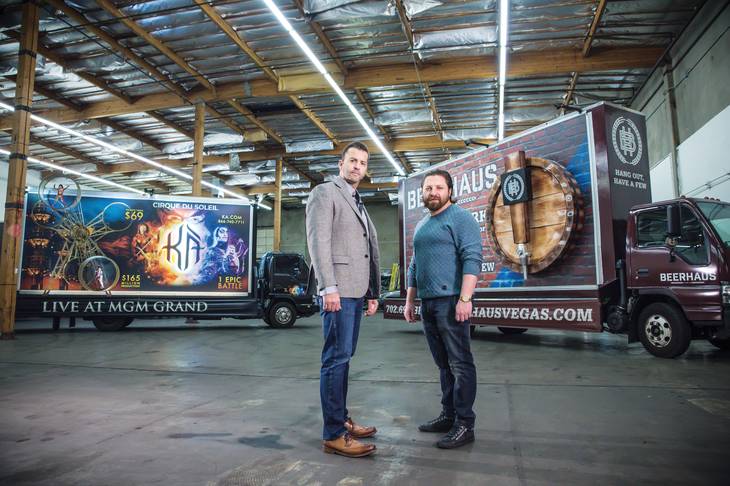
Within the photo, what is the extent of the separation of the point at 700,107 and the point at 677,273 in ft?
18.6

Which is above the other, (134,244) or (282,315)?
(134,244)

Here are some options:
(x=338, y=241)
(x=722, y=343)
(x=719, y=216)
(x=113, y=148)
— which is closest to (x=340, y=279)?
(x=338, y=241)

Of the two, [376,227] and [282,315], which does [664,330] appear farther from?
[376,227]

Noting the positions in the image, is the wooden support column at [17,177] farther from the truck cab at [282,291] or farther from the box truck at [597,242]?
the box truck at [597,242]

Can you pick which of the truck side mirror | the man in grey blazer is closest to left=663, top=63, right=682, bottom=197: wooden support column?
the truck side mirror

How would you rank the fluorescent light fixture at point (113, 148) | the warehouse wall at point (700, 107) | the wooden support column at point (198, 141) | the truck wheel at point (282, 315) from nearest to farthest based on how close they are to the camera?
1. the warehouse wall at point (700, 107)
2. the truck wheel at point (282, 315)
3. the wooden support column at point (198, 141)
4. the fluorescent light fixture at point (113, 148)

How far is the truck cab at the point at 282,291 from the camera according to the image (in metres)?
11.0

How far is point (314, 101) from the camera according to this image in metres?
13.2

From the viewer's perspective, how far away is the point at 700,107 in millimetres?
9211

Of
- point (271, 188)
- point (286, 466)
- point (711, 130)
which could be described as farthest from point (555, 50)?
point (271, 188)

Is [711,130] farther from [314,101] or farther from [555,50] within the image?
[314,101]

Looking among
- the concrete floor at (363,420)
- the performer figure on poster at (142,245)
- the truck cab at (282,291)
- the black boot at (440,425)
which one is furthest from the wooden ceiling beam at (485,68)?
the black boot at (440,425)

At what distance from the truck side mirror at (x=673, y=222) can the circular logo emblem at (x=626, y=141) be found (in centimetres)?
108

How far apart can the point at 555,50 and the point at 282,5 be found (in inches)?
240
